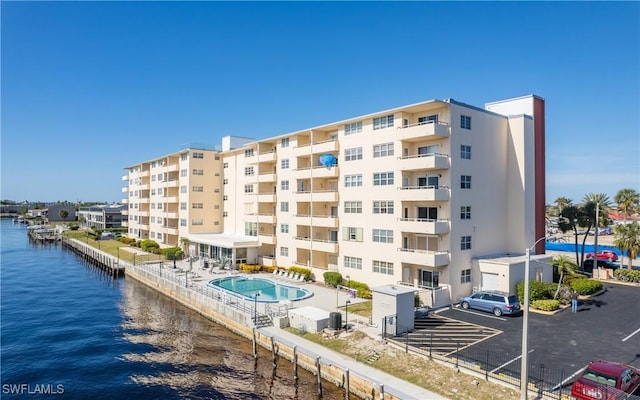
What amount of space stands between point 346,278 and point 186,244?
36.2 meters

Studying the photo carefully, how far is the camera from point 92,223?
145750 millimetres

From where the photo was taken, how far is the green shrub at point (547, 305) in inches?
1351

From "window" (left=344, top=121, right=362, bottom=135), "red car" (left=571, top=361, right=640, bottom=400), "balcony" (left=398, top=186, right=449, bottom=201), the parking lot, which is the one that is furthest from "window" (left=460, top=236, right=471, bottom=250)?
"red car" (left=571, top=361, right=640, bottom=400)

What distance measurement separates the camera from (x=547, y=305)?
1351 inches

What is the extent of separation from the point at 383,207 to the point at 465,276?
34.6 feet

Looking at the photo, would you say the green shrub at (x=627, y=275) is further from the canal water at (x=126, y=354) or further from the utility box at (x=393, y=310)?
the canal water at (x=126, y=354)

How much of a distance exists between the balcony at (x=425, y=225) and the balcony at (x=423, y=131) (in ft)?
26.3

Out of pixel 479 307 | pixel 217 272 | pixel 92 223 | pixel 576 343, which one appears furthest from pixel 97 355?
pixel 92 223

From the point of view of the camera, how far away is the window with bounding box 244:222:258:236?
6081 centimetres

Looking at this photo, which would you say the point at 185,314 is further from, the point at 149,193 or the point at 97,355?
the point at 149,193

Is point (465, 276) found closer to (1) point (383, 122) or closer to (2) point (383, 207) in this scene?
(2) point (383, 207)

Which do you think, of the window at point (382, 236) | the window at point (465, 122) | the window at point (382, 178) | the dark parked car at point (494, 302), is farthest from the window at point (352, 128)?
the dark parked car at point (494, 302)

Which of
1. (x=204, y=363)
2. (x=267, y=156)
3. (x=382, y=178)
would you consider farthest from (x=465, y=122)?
(x=204, y=363)

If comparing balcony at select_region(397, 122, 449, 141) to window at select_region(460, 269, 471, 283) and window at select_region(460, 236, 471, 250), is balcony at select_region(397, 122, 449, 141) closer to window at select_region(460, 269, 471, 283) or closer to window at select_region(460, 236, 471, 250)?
window at select_region(460, 236, 471, 250)
